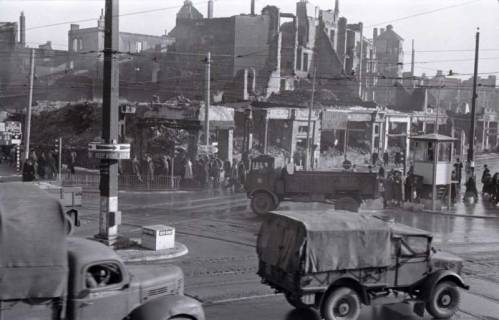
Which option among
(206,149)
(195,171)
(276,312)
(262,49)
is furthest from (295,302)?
(262,49)

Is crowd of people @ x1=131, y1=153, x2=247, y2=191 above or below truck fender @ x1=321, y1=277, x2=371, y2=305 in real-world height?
above

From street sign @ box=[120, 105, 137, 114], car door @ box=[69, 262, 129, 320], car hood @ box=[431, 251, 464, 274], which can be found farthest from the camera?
street sign @ box=[120, 105, 137, 114]

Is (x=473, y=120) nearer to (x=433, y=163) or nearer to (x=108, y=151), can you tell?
(x=433, y=163)

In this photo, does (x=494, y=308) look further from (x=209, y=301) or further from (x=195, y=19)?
(x=195, y=19)

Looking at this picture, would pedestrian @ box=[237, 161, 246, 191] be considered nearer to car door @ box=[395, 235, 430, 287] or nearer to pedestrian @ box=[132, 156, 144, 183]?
pedestrian @ box=[132, 156, 144, 183]

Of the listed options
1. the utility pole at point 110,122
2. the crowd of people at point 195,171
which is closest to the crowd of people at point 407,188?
the crowd of people at point 195,171

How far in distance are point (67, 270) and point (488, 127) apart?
233 feet

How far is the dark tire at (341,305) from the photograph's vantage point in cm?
1094

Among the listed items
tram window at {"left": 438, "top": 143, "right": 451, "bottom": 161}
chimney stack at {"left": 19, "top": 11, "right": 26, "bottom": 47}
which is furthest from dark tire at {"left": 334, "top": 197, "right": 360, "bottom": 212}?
chimney stack at {"left": 19, "top": 11, "right": 26, "bottom": 47}

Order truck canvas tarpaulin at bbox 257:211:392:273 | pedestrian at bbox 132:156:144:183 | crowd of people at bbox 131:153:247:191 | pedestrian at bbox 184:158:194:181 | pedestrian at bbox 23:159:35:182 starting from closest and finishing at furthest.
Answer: truck canvas tarpaulin at bbox 257:211:392:273 < pedestrian at bbox 23:159:35:182 < crowd of people at bbox 131:153:247:191 < pedestrian at bbox 132:156:144:183 < pedestrian at bbox 184:158:194:181

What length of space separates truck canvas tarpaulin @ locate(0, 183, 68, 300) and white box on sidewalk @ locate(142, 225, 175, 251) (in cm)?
874

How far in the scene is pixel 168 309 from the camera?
28.8 ft

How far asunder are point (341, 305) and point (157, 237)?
713 cm

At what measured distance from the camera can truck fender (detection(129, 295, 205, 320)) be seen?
8.66 m
